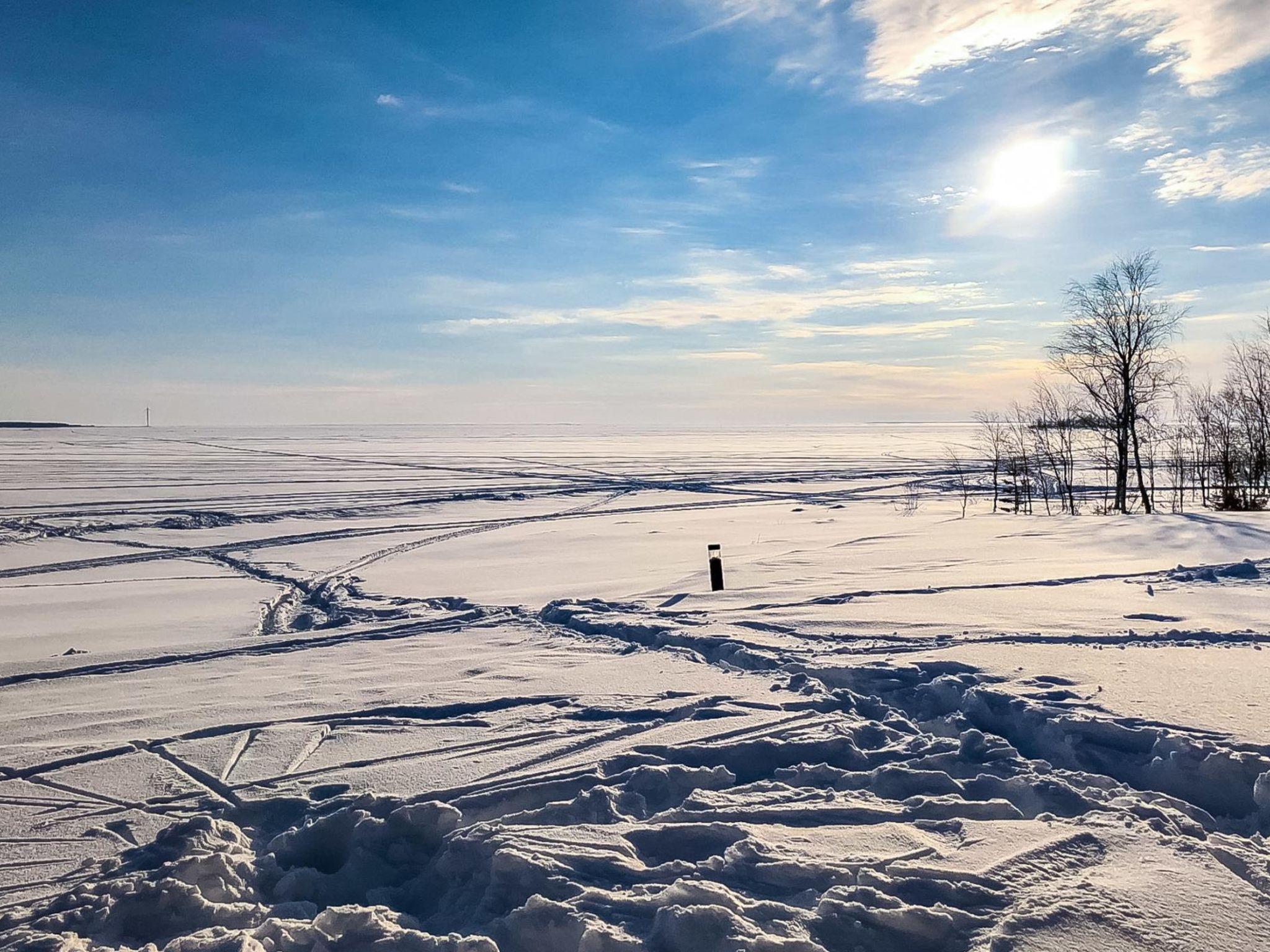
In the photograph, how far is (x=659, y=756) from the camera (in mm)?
4703

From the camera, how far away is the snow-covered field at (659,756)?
3.17 metres

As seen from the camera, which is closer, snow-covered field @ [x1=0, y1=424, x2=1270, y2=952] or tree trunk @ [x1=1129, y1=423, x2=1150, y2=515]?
snow-covered field @ [x1=0, y1=424, x2=1270, y2=952]

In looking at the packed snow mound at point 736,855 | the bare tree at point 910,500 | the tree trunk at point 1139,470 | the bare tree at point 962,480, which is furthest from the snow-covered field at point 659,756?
the tree trunk at point 1139,470

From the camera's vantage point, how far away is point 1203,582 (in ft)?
28.1

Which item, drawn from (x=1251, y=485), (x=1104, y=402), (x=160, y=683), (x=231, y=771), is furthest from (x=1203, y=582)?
(x=1104, y=402)

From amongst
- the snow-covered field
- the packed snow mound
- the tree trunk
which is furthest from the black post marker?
the tree trunk

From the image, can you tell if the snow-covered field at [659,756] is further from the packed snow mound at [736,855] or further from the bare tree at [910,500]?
the bare tree at [910,500]

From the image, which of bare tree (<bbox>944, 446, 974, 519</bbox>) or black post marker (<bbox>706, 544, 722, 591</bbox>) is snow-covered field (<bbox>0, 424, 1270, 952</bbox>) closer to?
black post marker (<bbox>706, 544, 722, 591</bbox>)

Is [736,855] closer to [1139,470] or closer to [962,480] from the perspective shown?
[1139,470]

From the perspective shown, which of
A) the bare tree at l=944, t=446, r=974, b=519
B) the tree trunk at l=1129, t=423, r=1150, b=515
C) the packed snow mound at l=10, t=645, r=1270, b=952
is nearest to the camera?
the packed snow mound at l=10, t=645, r=1270, b=952

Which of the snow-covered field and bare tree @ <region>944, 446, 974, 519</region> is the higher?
bare tree @ <region>944, 446, 974, 519</region>

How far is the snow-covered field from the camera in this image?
317 centimetres

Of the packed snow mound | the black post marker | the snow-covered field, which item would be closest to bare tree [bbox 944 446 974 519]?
the black post marker

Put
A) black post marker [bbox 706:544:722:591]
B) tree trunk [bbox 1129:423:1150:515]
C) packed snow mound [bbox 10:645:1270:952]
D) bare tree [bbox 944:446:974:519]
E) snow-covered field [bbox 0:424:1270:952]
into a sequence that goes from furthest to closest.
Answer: bare tree [bbox 944:446:974:519]
tree trunk [bbox 1129:423:1150:515]
black post marker [bbox 706:544:722:591]
snow-covered field [bbox 0:424:1270:952]
packed snow mound [bbox 10:645:1270:952]
